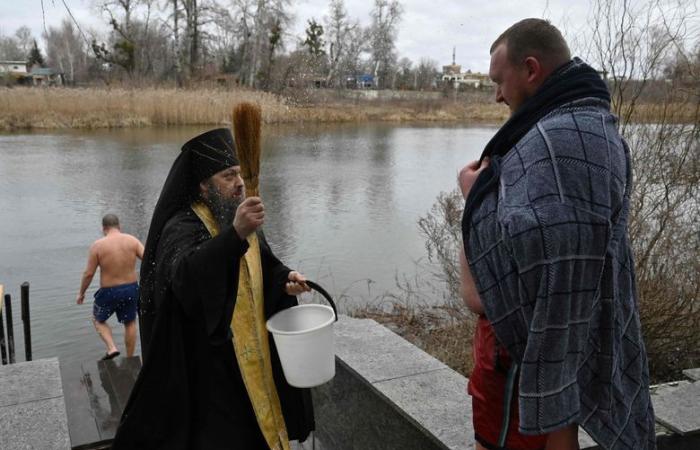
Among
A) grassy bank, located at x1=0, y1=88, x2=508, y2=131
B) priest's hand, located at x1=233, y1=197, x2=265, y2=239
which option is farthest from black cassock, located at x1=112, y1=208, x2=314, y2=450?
grassy bank, located at x1=0, y1=88, x2=508, y2=131

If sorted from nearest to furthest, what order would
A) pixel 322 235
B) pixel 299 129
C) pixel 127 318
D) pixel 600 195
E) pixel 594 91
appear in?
1. pixel 600 195
2. pixel 594 91
3. pixel 127 318
4. pixel 322 235
5. pixel 299 129

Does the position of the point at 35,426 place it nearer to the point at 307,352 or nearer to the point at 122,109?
the point at 307,352

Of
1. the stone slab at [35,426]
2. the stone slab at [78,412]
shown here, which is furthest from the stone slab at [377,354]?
the stone slab at [78,412]

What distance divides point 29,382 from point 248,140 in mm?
1691

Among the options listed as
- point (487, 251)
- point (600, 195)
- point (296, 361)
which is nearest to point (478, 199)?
point (487, 251)

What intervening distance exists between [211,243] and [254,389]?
0.70 meters

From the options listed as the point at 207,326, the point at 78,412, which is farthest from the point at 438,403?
the point at 78,412

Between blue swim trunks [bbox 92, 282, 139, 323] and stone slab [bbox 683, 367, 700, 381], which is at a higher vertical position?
stone slab [bbox 683, 367, 700, 381]

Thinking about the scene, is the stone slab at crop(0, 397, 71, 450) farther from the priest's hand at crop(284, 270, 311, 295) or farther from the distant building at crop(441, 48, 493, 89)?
the distant building at crop(441, 48, 493, 89)

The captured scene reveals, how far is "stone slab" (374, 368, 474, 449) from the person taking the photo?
272 centimetres

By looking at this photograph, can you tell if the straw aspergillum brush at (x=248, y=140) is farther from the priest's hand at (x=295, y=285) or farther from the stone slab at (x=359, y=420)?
the stone slab at (x=359, y=420)

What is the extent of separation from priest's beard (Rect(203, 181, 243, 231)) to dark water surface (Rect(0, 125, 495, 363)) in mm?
5408

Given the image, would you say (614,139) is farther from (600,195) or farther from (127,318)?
(127,318)

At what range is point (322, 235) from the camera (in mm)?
12727
